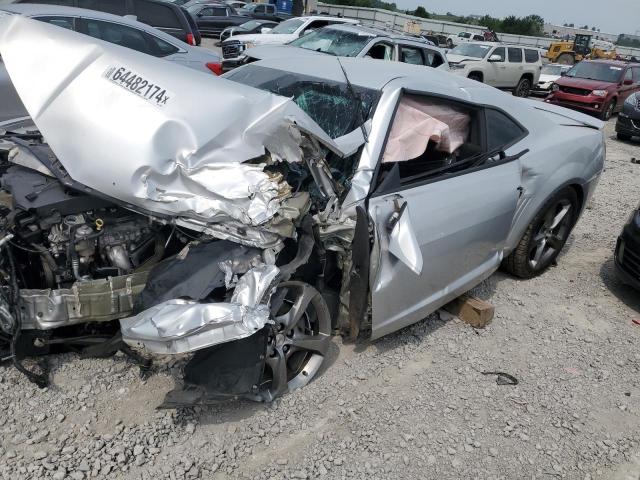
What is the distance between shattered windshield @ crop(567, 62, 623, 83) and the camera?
13914 millimetres

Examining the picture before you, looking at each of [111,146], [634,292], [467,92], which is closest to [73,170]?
[111,146]

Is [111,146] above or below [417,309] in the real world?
above

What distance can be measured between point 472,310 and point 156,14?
8.43 metres

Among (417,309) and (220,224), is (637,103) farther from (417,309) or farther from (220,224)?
(220,224)

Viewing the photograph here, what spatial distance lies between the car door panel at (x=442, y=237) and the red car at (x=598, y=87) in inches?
460

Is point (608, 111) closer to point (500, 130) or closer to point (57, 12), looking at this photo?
point (500, 130)

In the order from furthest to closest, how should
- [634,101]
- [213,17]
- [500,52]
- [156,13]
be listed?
[213,17]
[500,52]
[634,101]
[156,13]

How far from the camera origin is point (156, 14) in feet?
31.3

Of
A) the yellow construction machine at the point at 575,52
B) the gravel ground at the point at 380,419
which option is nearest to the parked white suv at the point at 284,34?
the gravel ground at the point at 380,419

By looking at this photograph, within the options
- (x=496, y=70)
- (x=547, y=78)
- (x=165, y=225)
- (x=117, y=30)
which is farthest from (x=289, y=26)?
(x=165, y=225)

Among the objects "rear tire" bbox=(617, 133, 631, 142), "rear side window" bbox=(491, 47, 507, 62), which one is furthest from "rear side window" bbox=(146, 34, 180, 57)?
"rear side window" bbox=(491, 47, 507, 62)

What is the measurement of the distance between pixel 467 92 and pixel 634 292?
235 centimetres

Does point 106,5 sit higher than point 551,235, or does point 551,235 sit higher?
point 106,5

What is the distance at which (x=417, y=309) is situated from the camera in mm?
3059
